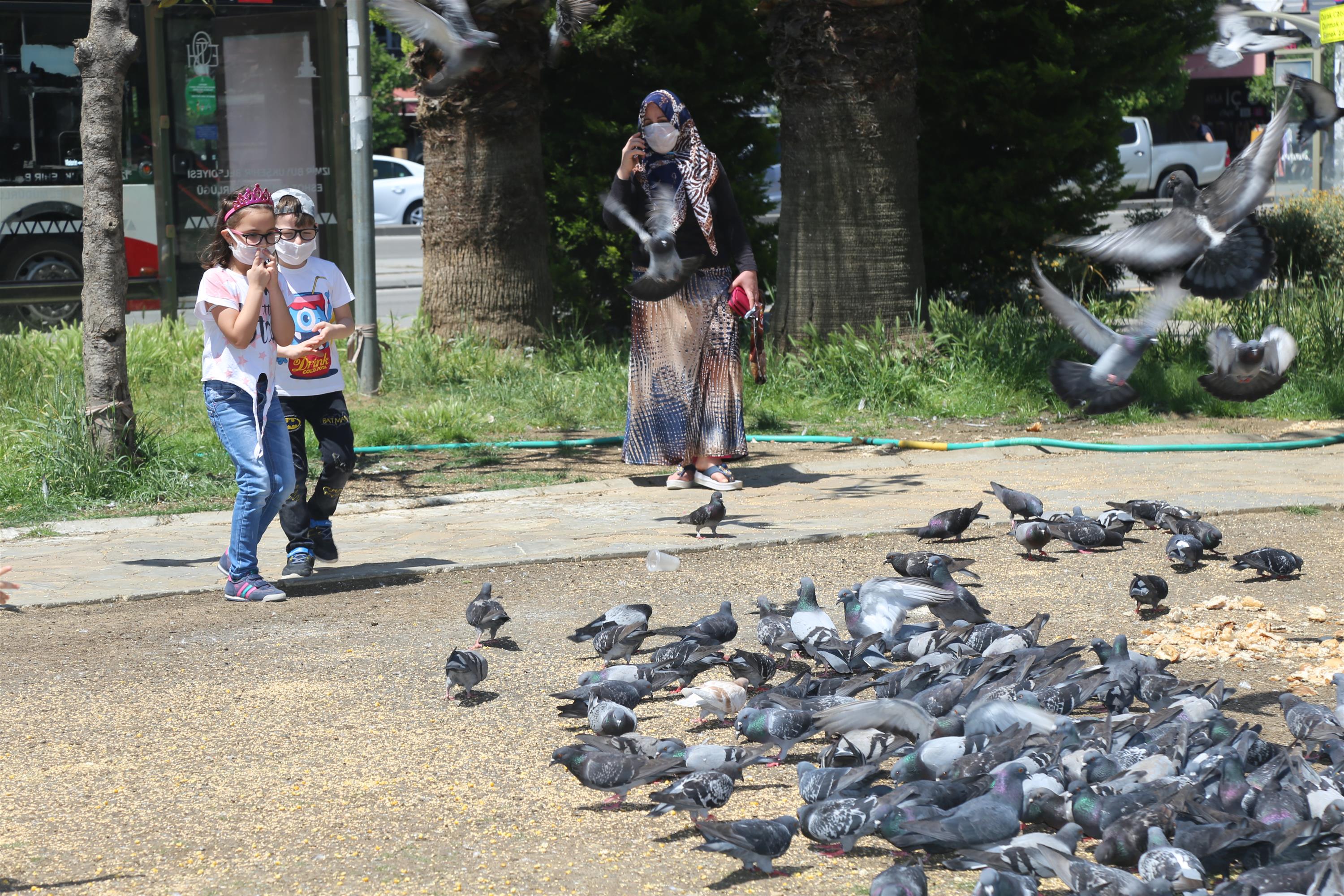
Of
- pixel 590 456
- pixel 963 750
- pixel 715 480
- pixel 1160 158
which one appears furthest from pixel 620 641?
pixel 1160 158

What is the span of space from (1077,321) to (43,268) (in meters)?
11.8

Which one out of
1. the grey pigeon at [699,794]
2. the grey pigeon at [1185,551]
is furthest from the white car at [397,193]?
the grey pigeon at [699,794]

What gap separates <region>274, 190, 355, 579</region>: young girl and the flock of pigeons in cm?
128

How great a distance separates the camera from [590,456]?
8891 mm

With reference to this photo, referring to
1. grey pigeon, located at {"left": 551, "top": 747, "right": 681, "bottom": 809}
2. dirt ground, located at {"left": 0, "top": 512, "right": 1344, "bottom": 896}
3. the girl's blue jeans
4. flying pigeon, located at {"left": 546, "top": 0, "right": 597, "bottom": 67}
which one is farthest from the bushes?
grey pigeon, located at {"left": 551, "top": 747, "right": 681, "bottom": 809}

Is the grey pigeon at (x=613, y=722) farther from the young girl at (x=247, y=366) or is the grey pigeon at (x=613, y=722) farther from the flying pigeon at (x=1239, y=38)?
the flying pigeon at (x=1239, y=38)

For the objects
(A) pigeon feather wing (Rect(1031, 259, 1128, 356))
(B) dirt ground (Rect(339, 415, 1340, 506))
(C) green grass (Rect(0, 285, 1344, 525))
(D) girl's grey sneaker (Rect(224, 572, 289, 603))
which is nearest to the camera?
(A) pigeon feather wing (Rect(1031, 259, 1128, 356))

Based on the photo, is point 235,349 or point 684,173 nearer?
point 235,349

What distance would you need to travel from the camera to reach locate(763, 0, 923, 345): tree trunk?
1008cm

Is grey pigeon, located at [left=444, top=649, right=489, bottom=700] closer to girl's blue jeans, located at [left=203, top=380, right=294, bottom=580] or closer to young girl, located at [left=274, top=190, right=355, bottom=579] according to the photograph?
girl's blue jeans, located at [left=203, top=380, right=294, bottom=580]

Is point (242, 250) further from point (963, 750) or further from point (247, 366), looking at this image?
point (963, 750)

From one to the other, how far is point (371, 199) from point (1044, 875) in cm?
844

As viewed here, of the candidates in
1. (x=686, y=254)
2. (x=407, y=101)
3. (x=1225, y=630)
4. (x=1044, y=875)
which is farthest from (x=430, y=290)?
(x=407, y=101)

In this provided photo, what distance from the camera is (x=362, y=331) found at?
10.4 metres
